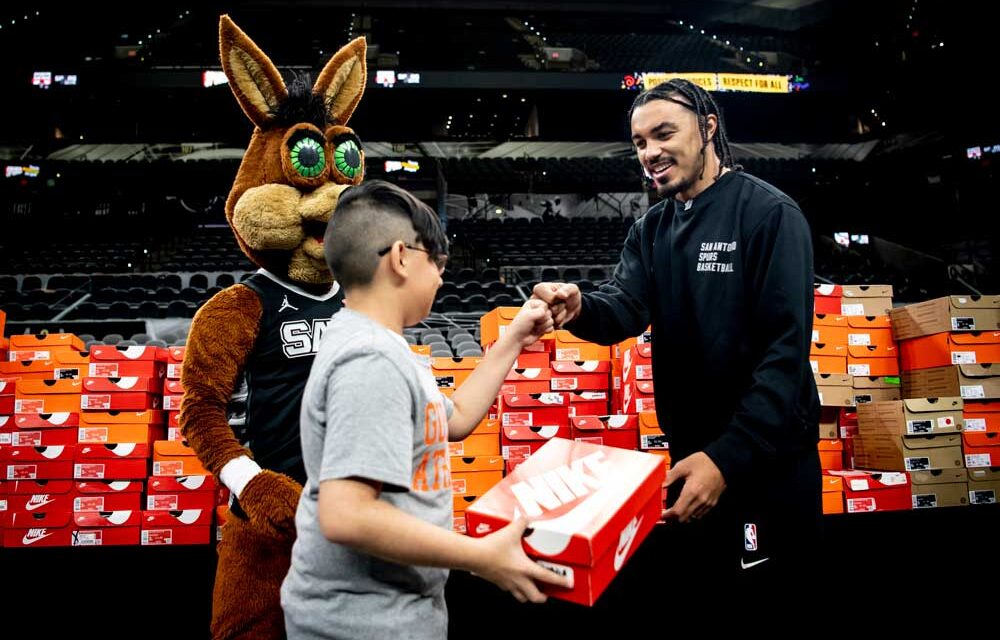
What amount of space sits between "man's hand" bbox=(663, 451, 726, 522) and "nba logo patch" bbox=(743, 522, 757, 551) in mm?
179

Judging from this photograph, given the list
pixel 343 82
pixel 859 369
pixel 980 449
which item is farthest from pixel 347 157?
pixel 980 449

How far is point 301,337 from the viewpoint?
1605mm

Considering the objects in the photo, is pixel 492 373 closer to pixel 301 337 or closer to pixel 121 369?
pixel 301 337

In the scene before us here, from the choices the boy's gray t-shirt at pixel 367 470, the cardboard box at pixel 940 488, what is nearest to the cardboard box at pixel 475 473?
the cardboard box at pixel 940 488

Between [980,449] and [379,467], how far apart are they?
4.56 m

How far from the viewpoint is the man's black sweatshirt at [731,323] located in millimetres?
1201

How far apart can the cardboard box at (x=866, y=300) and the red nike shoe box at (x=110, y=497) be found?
15.7 feet

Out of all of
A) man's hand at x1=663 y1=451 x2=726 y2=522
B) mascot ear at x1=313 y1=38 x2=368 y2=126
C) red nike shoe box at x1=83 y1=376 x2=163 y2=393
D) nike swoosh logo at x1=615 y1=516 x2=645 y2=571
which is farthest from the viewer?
red nike shoe box at x1=83 y1=376 x2=163 y2=393

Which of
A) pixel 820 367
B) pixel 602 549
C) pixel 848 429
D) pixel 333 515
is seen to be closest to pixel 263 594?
pixel 333 515

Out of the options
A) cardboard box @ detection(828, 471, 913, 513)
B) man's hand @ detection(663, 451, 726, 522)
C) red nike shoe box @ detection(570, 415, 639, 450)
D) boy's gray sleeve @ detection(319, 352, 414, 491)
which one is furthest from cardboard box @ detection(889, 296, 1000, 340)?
boy's gray sleeve @ detection(319, 352, 414, 491)

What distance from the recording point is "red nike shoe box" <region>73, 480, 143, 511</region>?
12.2 ft

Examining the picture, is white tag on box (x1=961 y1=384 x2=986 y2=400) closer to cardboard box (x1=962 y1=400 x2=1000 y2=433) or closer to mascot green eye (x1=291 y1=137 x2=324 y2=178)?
cardboard box (x1=962 y1=400 x2=1000 y2=433)

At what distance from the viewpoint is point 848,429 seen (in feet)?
13.7

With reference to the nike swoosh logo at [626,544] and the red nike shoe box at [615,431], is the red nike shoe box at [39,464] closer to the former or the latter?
the red nike shoe box at [615,431]
